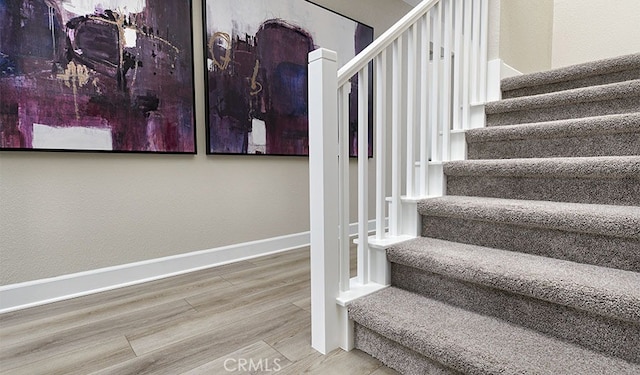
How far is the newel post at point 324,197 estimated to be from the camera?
1.10 m

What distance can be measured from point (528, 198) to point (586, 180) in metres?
0.20

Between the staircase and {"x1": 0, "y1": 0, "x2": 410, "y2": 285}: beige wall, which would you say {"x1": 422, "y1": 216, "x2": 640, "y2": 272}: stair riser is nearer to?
the staircase

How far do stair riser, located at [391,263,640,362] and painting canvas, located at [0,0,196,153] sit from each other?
1651mm

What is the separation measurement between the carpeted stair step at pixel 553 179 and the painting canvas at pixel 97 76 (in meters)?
1.65

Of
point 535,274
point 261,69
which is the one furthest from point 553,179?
point 261,69

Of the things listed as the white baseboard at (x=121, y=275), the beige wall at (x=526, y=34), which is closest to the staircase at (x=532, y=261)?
the beige wall at (x=526, y=34)

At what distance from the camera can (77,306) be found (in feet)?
5.25

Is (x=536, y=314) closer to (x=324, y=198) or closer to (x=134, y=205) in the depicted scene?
(x=324, y=198)

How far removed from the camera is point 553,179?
4.02ft

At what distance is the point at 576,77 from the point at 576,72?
0.03 metres

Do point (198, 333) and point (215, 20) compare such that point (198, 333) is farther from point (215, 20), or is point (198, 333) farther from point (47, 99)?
point (215, 20)

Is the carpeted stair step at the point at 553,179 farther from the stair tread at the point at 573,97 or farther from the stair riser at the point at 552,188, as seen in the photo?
the stair tread at the point at 573,97

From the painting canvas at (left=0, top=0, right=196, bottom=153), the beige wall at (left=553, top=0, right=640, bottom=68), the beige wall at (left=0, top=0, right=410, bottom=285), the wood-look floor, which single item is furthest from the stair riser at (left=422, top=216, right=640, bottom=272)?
the beige wall at (left=553, top=0, right=640, bottom=68)

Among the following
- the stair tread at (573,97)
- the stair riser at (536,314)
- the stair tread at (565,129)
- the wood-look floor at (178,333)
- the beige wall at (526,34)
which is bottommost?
the wood-look floor at (178,333)
